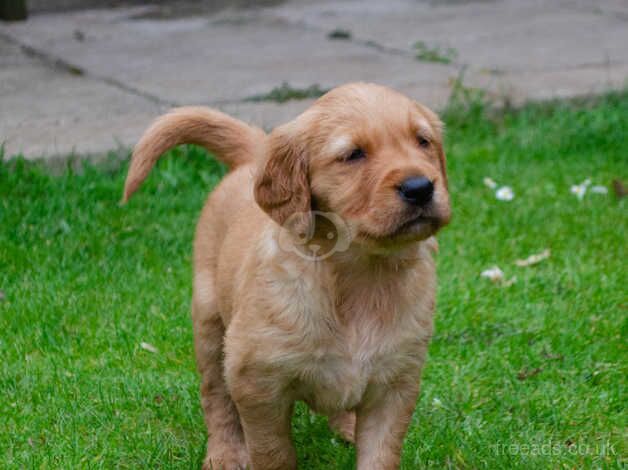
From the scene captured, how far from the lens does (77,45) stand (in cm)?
776

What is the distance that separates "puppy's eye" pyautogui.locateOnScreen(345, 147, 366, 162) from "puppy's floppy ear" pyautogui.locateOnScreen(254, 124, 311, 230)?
0.17 metres

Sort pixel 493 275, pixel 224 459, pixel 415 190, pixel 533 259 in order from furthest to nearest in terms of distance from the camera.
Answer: pixel 533 259
pixel 493 275
pixel 224 459
pixel 415 190

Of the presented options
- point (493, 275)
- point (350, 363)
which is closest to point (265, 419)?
point (350, 363)

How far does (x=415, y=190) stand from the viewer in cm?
278

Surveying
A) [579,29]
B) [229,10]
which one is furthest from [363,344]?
[229,10]

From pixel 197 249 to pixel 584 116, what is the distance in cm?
342

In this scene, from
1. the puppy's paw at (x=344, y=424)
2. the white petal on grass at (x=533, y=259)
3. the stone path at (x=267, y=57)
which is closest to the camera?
the puppy's paw at (x=344, y=424)

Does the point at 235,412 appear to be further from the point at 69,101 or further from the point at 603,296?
the point at 69,101

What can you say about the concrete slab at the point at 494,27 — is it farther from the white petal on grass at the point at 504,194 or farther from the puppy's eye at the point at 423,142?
the puppy's eye at the point at 423,142

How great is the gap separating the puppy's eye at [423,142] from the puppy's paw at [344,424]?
40.1 inches

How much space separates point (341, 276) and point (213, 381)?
73 centimetres

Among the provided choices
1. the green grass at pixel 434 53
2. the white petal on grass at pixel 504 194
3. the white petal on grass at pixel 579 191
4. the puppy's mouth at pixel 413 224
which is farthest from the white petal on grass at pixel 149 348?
the green grass at pixel 434 53

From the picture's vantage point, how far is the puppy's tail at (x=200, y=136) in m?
3.49

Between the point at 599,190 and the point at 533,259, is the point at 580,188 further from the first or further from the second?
the point at 533,259
